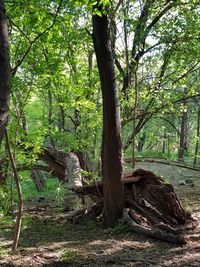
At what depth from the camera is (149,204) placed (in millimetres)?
8047

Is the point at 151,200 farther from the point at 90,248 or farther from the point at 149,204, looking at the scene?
the point at 90,248

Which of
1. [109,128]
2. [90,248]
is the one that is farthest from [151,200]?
[90,248]

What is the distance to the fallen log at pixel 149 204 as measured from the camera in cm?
715

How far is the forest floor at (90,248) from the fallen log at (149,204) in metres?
0.29

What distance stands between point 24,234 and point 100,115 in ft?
12.7

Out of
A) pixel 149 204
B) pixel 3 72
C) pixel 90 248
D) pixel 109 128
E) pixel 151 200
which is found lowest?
pixel 90 248

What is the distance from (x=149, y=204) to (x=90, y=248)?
232 cm

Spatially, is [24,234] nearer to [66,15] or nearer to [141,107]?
[66,15]

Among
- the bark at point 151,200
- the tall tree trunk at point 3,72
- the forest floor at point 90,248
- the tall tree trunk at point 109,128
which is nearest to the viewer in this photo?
the tall tree trunk at point 3,72

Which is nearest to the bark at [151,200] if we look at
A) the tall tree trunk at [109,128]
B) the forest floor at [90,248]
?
the tall tree trunk at [109,128]

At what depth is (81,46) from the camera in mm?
11375

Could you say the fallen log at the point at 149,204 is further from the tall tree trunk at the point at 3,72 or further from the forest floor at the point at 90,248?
the tall tree trunk at the point at 3,72

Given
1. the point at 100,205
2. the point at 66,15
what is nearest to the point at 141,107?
the point at 100,205

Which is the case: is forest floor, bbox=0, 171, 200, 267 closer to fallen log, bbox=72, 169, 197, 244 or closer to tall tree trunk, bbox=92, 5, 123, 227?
fallen log, bbox=72, 169, 197, 244
